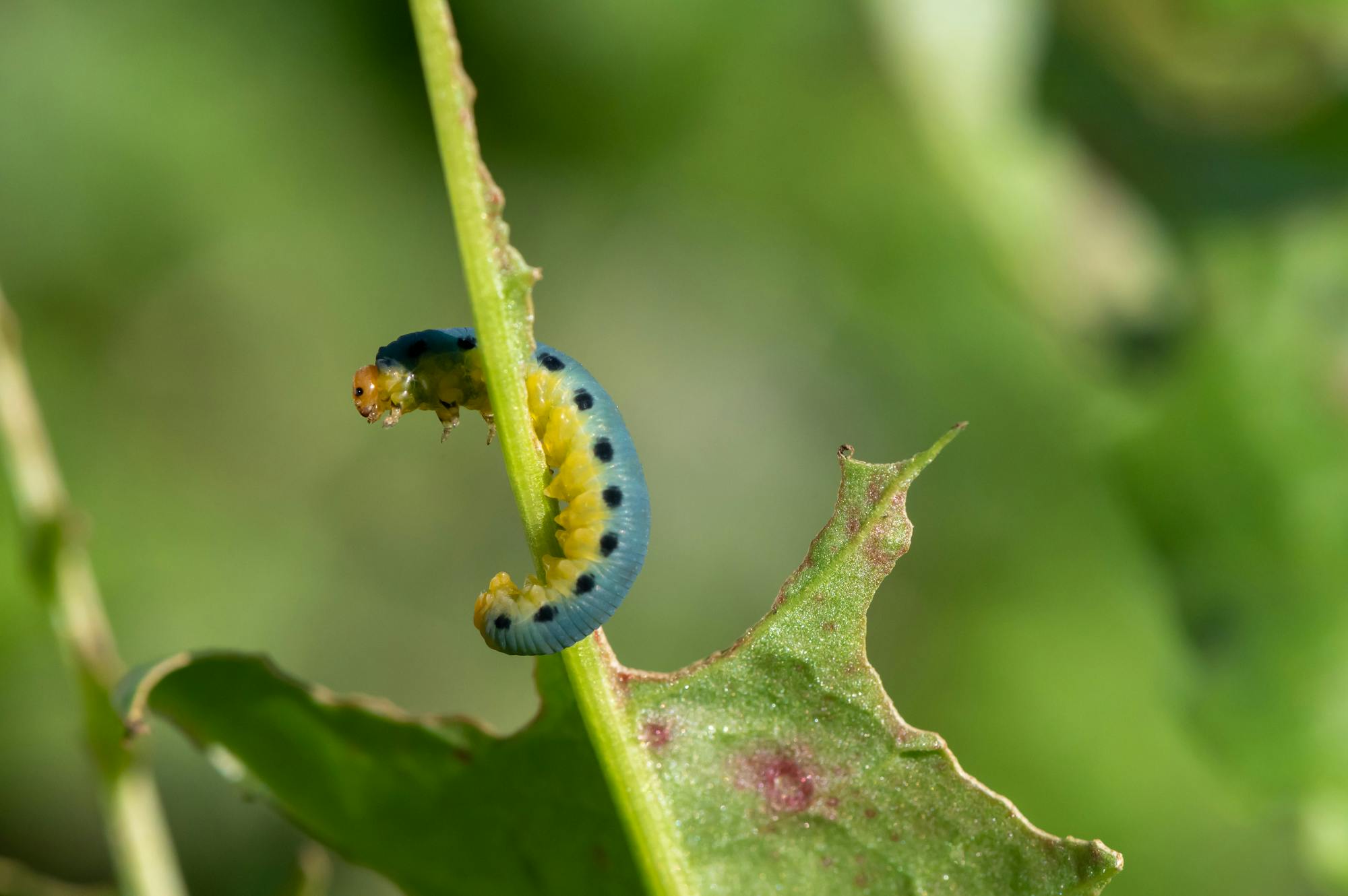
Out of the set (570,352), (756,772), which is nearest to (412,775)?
(756,772)

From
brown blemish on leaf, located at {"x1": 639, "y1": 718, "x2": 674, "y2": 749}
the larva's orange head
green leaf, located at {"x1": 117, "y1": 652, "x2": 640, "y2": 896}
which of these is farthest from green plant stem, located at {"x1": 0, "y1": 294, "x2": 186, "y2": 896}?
brown blemish on leaf, located at {"x1": 639, "y1": 718, "x2": 674, "y2": 749}

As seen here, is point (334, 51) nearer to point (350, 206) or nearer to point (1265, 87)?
point (350, 206)

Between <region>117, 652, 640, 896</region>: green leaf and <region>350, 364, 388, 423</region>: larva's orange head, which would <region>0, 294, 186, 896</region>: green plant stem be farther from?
<region>350, 364, 388, 423</region>: larva's orange head

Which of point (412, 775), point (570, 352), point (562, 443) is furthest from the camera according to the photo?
point (570, 352)

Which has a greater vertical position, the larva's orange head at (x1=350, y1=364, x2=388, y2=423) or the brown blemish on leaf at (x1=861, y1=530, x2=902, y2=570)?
the brown blemish on leaf at (x1=861, y1=530, x2=902, y2=570)

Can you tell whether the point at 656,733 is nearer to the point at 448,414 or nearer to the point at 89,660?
the point at 448,414

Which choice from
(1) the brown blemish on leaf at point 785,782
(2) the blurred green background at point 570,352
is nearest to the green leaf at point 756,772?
(1) the brown blemish on leaf at point 785,782
